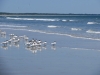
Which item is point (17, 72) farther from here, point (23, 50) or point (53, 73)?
point (23, 50)

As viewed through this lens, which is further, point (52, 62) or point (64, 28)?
point (64, 28)

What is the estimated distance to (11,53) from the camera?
1159 cm

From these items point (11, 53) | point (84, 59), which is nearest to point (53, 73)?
point (84, 59)

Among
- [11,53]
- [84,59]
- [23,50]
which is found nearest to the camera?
[84,59]

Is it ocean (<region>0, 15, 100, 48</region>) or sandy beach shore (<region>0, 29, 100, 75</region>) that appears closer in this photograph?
sandy beach shore (<region>0, 29, 100, 75</region>)

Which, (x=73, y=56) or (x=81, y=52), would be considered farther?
(x=81, y=52)

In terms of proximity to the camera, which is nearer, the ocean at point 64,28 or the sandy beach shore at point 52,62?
the sandy beach shore at point 52,62

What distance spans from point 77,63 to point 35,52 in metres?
2.58

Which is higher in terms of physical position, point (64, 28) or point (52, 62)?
point (52, 62)

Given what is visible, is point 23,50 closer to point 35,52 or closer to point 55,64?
point 35,52

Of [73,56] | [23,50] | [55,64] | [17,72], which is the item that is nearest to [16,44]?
[23,50]

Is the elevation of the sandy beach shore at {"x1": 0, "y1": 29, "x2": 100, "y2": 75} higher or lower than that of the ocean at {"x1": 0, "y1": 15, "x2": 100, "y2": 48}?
higher

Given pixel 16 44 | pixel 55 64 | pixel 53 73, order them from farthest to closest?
pixel 16 44 < pixel 55 64 < pixel 53 73

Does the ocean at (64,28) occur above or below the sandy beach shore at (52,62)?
below
